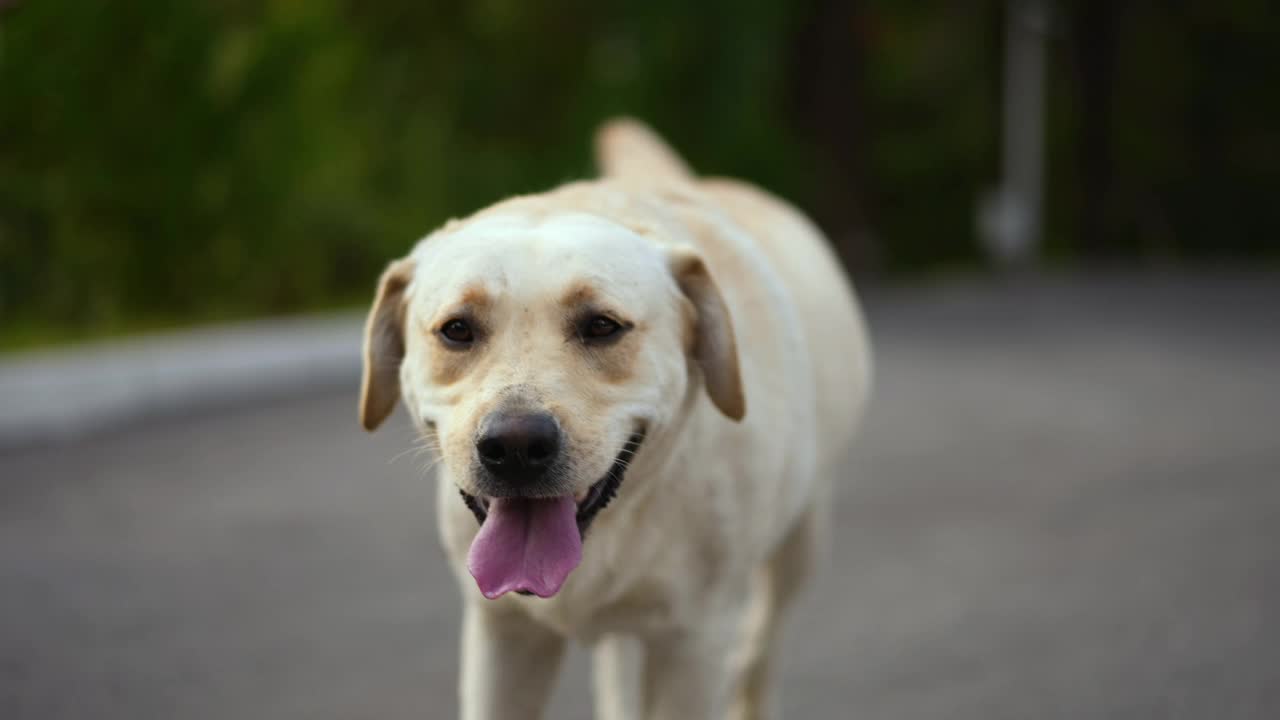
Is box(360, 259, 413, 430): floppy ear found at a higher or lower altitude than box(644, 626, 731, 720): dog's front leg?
higher

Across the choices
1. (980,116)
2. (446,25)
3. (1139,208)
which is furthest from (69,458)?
(1139,208)

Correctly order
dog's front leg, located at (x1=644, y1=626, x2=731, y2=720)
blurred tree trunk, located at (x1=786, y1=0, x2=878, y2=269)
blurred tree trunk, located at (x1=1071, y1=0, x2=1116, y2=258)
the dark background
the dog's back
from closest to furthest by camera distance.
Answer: dog's front leg, located at (x1=644, y1=626, x2=731, y2=720) → the dog's back → the dark background → blurred tree trunk, located at (x1=786, y1=0, x2=878, y2=269) → blurred tree trunk, located at (x1=1071, y1=0, x2=1116, y2=258)

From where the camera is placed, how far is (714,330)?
9.02ft

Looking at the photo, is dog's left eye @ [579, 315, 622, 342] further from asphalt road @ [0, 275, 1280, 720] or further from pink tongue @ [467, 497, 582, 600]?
asphalt road @ [0, 275, 1280, 720]

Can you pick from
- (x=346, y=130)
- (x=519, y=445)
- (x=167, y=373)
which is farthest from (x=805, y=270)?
(x=346, y=130)

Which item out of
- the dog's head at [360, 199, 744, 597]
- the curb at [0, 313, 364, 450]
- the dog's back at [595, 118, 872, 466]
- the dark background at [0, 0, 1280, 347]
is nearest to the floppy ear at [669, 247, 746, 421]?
the dog's head at [360, 199, 744, 597]

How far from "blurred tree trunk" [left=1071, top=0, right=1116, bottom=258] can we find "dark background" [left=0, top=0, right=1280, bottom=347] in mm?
1641

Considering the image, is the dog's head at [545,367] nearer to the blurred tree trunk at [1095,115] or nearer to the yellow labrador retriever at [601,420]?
the yellow labrador retriever at [601,420]

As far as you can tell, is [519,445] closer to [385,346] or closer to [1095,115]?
[385,346]

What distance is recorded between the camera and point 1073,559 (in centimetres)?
585

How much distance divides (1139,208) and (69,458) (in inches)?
1039

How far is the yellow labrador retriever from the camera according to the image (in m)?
2.47

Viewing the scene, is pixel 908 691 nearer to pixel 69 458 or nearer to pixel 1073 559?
pixel 1073 559


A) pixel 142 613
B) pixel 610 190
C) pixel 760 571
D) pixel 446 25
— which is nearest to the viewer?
pixel 610 190
